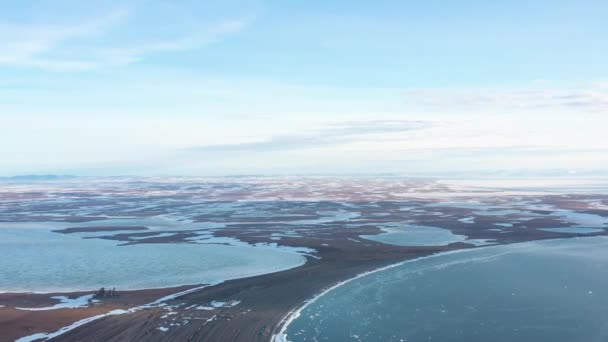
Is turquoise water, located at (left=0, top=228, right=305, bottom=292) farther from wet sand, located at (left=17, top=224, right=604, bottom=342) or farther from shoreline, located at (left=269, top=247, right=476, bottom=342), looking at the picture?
shoreline, located at (left=269, top=247, right=476, bottom=342)

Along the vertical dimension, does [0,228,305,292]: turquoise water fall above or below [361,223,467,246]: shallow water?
below

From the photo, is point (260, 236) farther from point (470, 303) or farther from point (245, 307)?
point (470, 303)

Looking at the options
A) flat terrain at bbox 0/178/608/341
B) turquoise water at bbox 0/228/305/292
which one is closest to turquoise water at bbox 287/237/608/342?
flat terrain at bbox 0/178/608/341

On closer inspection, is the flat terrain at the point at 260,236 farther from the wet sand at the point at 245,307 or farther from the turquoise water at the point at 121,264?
the turquoise water at the point at 121,264

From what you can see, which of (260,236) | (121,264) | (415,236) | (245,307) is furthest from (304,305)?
(415,236)

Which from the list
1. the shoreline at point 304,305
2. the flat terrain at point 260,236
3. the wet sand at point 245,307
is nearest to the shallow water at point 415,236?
the flat terrain at point 260,236
